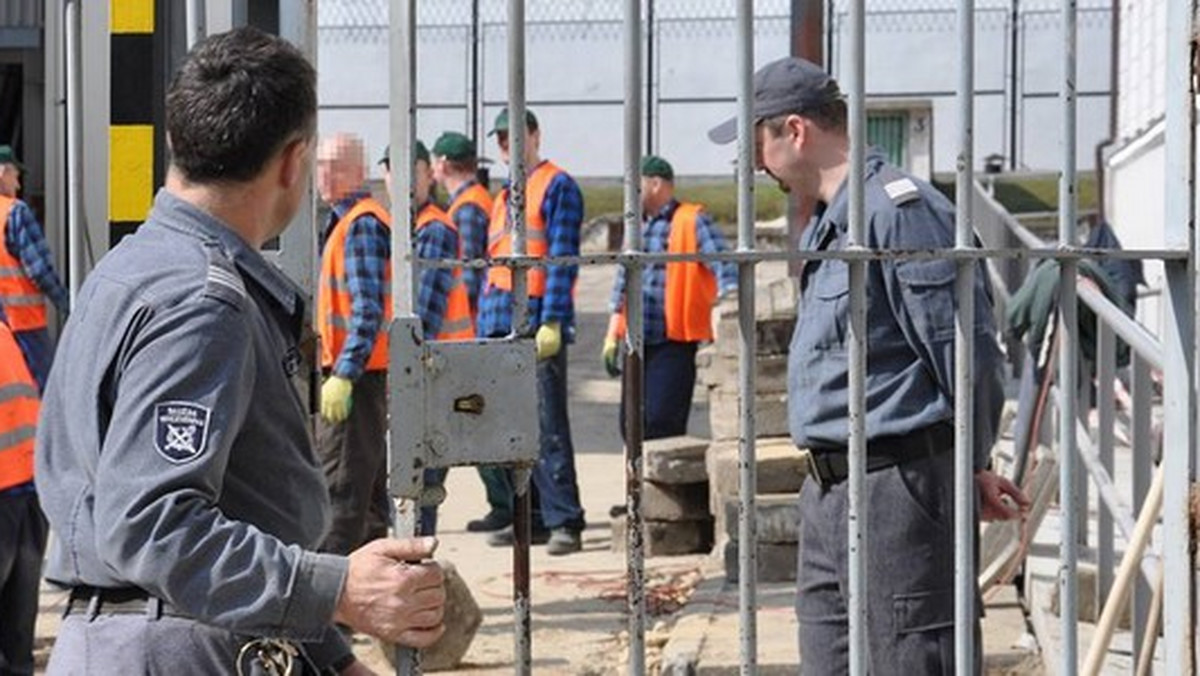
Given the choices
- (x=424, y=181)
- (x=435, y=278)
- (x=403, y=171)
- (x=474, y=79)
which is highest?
(x=474, y=79)

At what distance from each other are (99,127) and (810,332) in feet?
4.96

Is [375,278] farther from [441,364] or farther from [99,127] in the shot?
[441,364]

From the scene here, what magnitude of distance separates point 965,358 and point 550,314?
5898 millimetres

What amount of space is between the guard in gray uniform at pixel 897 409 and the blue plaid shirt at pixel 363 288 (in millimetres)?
2935

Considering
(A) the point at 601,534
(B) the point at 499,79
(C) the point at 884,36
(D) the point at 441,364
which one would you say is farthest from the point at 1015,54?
(D) the point at 441,364

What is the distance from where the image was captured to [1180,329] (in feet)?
10.5

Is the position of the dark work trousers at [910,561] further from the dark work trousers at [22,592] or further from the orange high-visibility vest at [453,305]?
the orange high-visibility vest at [453,305]

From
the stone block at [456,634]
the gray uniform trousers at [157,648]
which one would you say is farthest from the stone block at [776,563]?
the gray uniform trousers at [157,648]

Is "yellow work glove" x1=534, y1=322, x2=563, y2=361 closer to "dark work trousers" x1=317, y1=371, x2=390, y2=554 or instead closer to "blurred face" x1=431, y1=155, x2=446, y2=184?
"blurred face" x1=431, y1=155, x2=446, y2=184

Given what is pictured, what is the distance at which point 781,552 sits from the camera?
25.3 ft

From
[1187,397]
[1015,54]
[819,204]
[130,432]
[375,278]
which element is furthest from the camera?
[1015,54]

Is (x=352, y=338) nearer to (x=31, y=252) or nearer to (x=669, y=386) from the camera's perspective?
(x=669, y=386)

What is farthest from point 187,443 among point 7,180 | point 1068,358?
point 7,180

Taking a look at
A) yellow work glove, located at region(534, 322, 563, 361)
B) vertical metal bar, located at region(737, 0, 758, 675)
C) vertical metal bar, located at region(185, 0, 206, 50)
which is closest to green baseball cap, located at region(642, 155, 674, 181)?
yellow work glove, located at region(534, 322, 563, 361)
